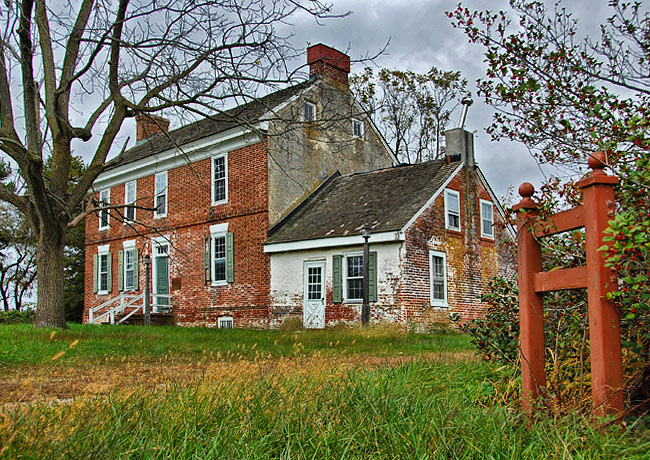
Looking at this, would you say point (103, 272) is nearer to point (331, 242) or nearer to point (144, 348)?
point (331, 242)

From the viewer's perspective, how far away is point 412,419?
13.8 ft

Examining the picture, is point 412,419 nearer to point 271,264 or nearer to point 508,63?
point 508,63

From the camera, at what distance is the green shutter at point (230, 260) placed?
22388mm

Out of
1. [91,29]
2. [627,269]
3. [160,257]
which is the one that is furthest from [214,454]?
[160,257]

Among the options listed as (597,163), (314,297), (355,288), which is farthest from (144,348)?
(314,297)

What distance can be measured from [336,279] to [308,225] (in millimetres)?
2328

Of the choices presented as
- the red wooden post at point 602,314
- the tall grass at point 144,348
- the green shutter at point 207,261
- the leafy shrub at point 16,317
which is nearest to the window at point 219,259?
the green shutter at point 207,261

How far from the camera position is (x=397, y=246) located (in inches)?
726

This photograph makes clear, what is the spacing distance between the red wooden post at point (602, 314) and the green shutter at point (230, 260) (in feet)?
62.1

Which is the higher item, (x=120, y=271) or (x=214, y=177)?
(x=214, y=177)

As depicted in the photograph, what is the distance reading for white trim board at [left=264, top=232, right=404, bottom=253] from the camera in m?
18.2

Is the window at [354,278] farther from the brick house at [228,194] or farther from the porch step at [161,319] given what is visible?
the porch step at [161,319]

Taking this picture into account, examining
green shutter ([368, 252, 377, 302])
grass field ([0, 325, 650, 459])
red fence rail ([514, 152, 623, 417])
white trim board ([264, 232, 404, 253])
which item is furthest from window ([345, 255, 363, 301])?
red fence rail ([514, 152, 623, 417])

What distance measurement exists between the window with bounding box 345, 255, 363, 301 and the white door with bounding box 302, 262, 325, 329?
0.96m
